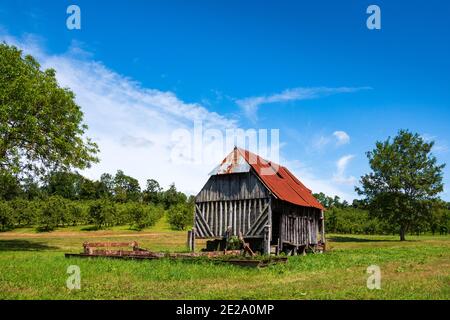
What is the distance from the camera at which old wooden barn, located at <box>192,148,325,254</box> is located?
2847 cm

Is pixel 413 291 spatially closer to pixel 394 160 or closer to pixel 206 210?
pixel 206 210

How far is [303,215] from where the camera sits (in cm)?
3403

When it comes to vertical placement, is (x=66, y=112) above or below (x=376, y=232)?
above

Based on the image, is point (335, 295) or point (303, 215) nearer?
point (335, 295)

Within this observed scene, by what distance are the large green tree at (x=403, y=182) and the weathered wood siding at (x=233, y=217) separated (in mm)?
30872

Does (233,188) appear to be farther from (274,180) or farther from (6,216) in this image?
(6,216)

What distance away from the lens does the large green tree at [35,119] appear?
97.0 feet

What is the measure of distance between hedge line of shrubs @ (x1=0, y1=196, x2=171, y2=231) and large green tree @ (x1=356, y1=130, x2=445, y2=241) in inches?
1611

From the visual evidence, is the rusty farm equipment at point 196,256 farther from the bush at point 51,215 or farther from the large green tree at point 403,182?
the bush at point 51,215

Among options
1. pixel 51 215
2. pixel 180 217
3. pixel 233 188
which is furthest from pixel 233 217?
pixel 51 215

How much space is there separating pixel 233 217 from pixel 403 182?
32.5 m

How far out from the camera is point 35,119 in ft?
98.7

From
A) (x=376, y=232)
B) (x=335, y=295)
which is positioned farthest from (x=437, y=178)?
(x=335, y=295)

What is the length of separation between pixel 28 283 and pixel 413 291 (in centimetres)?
1216
